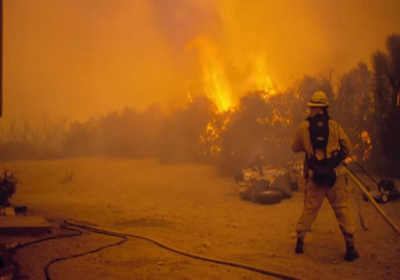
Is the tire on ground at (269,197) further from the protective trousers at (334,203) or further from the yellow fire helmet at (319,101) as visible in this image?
the yellow fire helmet at (319,101)

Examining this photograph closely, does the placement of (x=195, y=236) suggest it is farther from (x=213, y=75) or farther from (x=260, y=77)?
(x=213, y=75)

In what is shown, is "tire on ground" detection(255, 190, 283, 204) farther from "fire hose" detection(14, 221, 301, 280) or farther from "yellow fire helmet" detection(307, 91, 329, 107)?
"yellow fire helmet" detection(307, 91, 329, 107)

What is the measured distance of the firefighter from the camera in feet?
17.3

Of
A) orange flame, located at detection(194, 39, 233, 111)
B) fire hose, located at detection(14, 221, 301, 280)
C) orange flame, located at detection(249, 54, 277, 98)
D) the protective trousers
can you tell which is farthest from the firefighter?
orange flame, located at detection(194, 39, 233, 111)

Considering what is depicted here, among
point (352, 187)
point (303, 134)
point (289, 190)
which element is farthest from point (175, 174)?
point (303, 134)

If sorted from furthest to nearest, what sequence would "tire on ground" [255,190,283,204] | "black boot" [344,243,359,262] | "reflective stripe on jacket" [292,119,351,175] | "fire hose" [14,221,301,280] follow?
"tire on ground" [255,190,283,204] < "reflective stripe on jacket" [292,119,351,175] < "black boot" [344,243,359,262] < "fire hose" [14,221,301,280]

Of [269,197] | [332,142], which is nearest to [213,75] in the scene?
[269,197]

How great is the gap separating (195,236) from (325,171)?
251 centimetres

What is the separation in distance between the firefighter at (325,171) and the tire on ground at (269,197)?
14.6ft

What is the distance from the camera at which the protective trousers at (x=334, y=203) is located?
5301 mm

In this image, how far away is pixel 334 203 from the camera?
540cm

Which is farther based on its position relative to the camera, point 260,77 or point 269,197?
point 260,77

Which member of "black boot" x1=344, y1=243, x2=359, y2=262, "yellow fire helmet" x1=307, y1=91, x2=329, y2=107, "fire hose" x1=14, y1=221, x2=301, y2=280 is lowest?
"fire hose" x1=14, y1=221, x2=301, y2=280

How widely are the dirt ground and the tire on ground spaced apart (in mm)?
213
